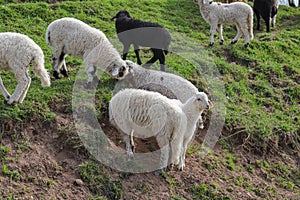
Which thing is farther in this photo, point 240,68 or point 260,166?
point 240,68

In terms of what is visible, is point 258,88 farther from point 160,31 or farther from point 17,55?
point 17,55

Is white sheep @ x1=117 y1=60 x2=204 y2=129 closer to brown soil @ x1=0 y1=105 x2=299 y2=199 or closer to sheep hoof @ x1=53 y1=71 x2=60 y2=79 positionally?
brown soil @ x1=0 y1=105 x2=299 y2=199

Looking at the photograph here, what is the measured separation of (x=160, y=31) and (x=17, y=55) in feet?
10.3

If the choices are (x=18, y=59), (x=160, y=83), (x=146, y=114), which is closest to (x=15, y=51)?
(x=18, y=59)

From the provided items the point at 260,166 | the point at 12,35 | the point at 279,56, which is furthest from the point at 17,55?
the point at 279,56

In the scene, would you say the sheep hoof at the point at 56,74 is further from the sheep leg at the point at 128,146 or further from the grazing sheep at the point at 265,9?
the grazing sheep at the point at 265,9

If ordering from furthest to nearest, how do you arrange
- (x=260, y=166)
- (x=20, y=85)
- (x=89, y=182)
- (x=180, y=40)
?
1. (x=180, y=40)
2. (x=260, y=166)
3. (x=20, y=85)
4. (x=89, y=182)

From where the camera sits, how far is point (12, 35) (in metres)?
8.30

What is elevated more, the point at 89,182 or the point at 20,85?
the point at 20,85

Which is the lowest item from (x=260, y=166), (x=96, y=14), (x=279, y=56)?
(x=260, y=166)

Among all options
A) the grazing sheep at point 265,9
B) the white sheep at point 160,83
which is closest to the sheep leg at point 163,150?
the white sheep at point 160,83

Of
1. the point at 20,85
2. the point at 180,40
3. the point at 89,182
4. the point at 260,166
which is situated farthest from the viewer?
the point at 180,40

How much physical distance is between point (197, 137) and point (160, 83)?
126cm

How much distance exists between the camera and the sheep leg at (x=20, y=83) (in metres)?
8.15
